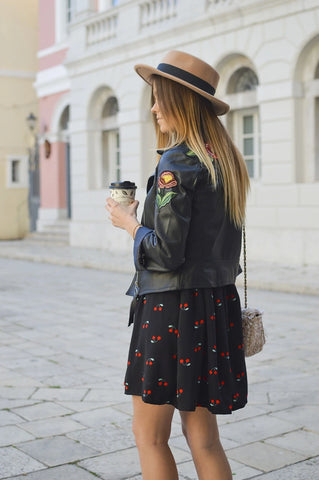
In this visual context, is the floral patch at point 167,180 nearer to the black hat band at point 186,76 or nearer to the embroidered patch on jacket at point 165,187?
the embroidered patch on jacket at point 165,187

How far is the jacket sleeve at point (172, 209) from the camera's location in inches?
90.5

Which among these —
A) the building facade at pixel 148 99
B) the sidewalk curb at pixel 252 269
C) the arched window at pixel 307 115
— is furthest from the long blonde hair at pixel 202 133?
the arched window at pixel 307 115

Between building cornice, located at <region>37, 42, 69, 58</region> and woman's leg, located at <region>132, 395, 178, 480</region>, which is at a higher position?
building cornice, located at <region>37, 42, 69, 58</region>

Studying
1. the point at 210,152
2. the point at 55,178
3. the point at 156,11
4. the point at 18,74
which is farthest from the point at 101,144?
the point at 210,152

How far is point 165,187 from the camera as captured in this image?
2316mm

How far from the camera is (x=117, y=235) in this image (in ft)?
56.4

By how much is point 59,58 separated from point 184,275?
63.6 feet

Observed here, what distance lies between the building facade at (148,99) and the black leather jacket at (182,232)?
683 cm

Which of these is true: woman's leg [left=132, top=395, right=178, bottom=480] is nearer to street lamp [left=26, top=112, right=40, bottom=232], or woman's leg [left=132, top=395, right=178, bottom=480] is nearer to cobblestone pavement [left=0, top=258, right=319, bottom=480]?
cobblestone pavement [left=0, top=258, right=319, bottom=480]

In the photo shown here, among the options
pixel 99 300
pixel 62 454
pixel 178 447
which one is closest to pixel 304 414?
pixel 178 447

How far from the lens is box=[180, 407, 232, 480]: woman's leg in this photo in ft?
7.98

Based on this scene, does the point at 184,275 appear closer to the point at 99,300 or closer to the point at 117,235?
the point at 99,300

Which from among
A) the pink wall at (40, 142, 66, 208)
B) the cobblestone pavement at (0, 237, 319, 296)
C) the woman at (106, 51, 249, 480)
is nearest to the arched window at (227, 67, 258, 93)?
the cobblestone pavement at (0, 237, 319, 296)

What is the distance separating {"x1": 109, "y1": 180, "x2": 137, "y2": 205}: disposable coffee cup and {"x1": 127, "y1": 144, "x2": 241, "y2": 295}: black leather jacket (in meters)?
0.08
